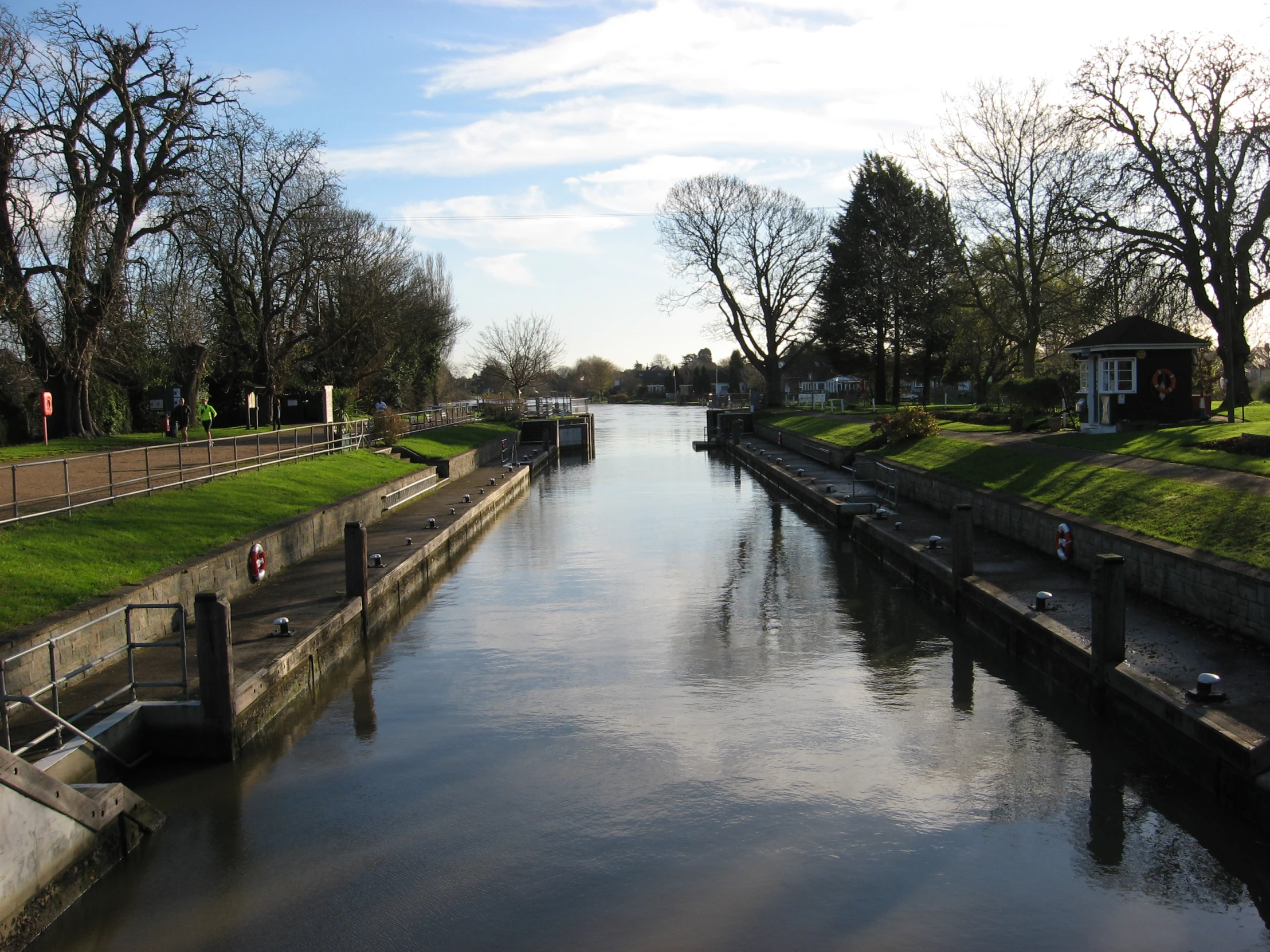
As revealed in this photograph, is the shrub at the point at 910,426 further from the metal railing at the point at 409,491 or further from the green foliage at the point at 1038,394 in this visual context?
the metal railing at the point at 409,491

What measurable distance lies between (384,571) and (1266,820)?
1167 centimetres

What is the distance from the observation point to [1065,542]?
14.4 m

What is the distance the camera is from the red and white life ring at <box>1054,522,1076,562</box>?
563 inches

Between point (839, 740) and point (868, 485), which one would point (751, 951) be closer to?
point (839, 740)

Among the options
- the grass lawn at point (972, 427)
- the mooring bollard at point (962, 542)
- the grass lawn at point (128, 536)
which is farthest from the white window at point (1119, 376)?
the grass lawn at point (128, 536)

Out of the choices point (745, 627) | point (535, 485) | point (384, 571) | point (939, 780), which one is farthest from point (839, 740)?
point (535, 485)

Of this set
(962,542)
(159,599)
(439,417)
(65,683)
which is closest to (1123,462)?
(962,542)

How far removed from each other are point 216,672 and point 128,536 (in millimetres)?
5777

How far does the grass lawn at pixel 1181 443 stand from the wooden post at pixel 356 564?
12.8 m

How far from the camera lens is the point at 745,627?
1467 centimetres

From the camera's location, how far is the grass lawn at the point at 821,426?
1377 inches

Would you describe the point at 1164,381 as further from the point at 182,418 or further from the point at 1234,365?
the point at 182,418

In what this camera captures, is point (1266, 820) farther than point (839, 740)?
No

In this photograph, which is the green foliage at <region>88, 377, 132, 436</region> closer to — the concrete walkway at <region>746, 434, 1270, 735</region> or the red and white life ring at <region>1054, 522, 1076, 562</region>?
the concrete walkway at <region>746, 434, 1270, 735</region>
